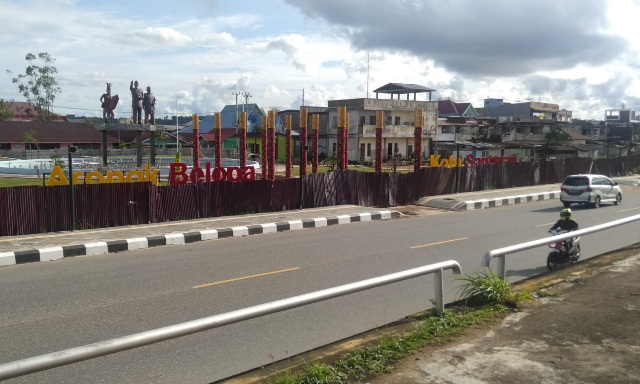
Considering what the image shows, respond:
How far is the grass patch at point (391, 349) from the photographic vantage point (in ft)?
13.3

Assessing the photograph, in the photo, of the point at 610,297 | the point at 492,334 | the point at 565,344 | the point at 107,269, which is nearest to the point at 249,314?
the point at 492,334

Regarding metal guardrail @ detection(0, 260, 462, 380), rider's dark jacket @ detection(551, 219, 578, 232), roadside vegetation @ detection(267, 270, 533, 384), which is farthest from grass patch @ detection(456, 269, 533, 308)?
rider's dark jacket @ detection(551, 219, 578, 232)

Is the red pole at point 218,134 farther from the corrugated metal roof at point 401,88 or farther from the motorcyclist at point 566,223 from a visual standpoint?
the corrugated metal roof at point 401,88

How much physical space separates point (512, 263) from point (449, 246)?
7.38 feet

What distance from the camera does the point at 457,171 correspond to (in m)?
25.0

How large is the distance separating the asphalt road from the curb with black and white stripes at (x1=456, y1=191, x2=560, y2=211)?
668 centimetres

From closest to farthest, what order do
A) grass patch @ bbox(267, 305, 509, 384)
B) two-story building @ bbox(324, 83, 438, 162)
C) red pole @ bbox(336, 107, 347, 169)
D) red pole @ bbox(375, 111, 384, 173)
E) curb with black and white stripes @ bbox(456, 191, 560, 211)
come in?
grass patch @ bbox(267, 305, 509, 384), curb with black and white stripes @ bbox(456, 191, 560, 211), red pole @ bbox(375, 111, 384, 173), red pole @ bbox(336, 107, 347, 169), two-story building @ bbox(324, 83, 438, 162)

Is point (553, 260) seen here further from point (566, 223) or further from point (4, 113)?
point (4, 113)

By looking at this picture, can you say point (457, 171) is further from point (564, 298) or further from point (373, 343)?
point (373, 343)

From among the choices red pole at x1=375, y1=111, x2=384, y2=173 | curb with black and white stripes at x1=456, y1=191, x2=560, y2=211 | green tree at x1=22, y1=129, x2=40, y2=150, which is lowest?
curb with black and white stripes at x1=456, y1=191, x2=560, y2=211

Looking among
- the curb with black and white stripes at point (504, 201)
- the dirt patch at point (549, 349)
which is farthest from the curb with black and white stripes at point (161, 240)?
the dirt patch at point (549, 349)

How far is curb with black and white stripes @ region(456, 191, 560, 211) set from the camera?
21.0 meters

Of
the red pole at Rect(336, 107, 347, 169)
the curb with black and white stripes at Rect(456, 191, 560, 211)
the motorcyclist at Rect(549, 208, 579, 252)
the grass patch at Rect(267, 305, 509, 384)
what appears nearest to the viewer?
the grass patch at Rect(267, 305, 509, 384)

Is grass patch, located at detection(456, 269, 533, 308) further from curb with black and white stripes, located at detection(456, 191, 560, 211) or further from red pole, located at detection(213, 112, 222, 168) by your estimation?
red pole, located at detection(213, 112, 222, 168)
